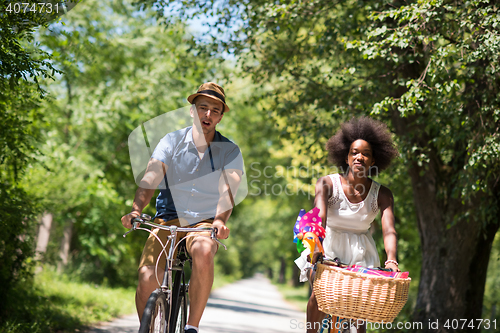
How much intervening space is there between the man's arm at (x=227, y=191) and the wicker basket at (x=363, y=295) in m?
0.90

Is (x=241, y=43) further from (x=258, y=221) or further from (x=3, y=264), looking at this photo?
(x=258, y=221)

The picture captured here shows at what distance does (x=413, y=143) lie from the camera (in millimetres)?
7887

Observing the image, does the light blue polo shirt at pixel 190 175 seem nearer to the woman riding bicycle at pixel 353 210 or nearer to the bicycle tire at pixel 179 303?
the bicycle tire at pixel 179 303

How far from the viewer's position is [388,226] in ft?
13.1

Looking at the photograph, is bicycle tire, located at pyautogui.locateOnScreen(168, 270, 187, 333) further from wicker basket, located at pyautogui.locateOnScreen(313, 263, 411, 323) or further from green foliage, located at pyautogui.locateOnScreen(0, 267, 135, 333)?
green foliage, located at pyautogui.locateOnScreen(0, 267, 135, 333)

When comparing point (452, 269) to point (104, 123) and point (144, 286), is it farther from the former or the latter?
point (104, 123)

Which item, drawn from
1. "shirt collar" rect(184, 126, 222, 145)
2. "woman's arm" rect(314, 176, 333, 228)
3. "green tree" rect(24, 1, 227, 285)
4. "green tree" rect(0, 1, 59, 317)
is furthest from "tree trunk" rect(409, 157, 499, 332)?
"green tree" rect(0, 1, 59, 317)

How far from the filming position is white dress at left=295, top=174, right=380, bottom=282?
13.4 feet

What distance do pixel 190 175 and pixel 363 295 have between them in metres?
1.60

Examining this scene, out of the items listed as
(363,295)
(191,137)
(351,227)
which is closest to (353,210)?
(351,227)

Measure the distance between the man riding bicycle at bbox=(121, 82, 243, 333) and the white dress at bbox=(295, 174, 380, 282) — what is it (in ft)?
2.72

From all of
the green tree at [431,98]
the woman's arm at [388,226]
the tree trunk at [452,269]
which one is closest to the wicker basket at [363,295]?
the woman's arm at [388,226]

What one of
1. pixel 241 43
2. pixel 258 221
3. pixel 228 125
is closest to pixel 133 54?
pixel 228 125

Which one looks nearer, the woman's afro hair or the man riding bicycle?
the man riding bicycle
